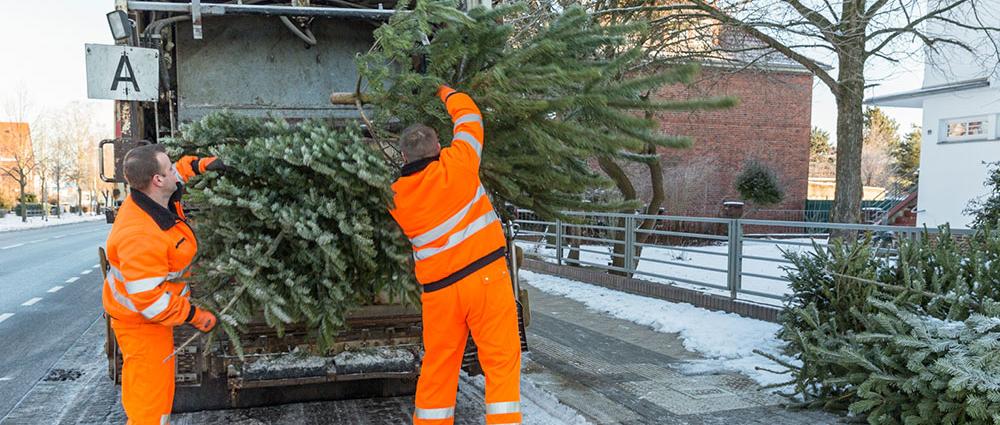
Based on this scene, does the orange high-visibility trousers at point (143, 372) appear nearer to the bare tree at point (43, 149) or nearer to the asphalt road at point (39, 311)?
the asphalt road at point (39, 311)

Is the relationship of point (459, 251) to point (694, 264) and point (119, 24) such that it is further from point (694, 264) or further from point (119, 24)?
point (694, 264)

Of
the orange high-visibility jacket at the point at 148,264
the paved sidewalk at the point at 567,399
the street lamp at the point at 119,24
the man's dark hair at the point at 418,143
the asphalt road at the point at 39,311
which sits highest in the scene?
the street lamp at the point at 119,24

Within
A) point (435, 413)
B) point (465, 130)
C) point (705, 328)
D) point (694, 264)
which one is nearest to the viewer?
point (465, 130)

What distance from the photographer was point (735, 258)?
28.2 ft

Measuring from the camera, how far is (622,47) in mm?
4520

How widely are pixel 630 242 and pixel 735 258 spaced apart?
253 cm

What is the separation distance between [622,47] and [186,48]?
140 inches

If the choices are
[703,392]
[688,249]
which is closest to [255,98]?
[703,392]

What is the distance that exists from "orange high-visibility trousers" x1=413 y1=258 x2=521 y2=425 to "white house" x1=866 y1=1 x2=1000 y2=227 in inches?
574

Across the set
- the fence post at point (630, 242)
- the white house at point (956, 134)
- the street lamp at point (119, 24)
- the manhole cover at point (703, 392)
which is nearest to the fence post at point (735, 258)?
the fence post at point (630, 242)

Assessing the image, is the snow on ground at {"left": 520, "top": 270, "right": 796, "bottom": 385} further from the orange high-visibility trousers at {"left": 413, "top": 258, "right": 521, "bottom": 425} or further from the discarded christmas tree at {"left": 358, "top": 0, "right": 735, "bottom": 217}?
the orange high-visibility trousers at {"left": 413, "top": 258, "right": 521, "bottom": 425}

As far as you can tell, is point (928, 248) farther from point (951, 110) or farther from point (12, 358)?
point (951, 110)

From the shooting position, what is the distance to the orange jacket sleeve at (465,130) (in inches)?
150

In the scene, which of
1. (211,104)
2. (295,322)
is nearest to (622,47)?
(295,322)
